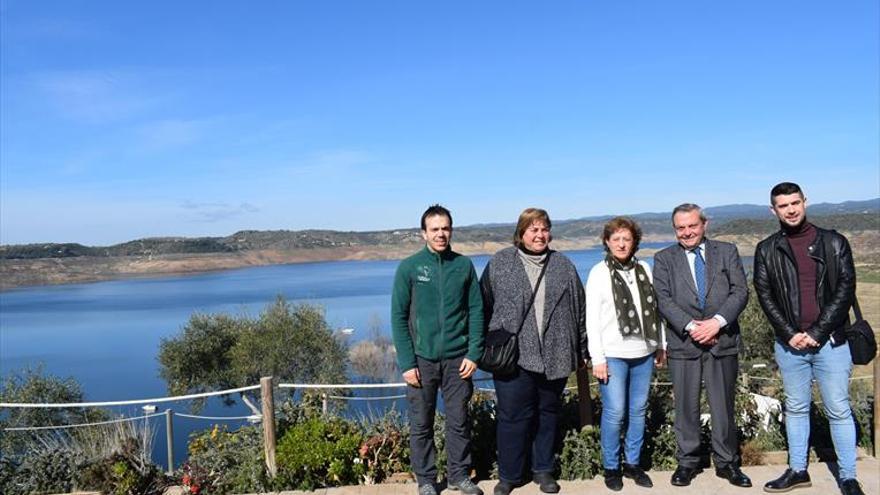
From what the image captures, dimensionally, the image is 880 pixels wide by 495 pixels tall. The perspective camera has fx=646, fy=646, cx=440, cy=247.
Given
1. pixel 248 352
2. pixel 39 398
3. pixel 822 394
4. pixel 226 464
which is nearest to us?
pixel 822 394

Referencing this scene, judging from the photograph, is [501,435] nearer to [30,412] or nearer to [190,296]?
[30,412]

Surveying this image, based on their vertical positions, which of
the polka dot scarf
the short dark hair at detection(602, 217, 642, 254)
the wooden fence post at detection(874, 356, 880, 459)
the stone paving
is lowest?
the stone paving

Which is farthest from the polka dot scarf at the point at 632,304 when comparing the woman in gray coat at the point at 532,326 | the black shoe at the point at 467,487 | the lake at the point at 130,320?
the lake at the point at 130,320

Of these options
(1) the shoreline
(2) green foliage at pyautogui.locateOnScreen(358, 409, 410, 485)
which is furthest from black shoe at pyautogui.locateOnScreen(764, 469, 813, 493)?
(1) the shoreline

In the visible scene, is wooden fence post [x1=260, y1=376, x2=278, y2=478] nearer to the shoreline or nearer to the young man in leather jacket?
the young man in leather jacket

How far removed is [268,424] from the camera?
4.44 meters

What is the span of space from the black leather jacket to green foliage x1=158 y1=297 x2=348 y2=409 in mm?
19858

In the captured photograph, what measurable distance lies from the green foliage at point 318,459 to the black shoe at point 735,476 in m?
2.34

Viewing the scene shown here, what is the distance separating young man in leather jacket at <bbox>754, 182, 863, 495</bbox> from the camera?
11.8ft

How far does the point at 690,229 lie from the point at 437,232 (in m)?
1.50

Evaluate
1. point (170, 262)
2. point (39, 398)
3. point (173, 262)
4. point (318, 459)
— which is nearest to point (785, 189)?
point (318, 459)

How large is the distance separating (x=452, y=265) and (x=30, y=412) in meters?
14.8

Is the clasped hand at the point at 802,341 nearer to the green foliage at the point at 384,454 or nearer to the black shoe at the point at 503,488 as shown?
the black shoe at the point at 503,488

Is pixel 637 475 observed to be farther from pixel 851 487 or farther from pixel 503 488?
pixel 851 487
